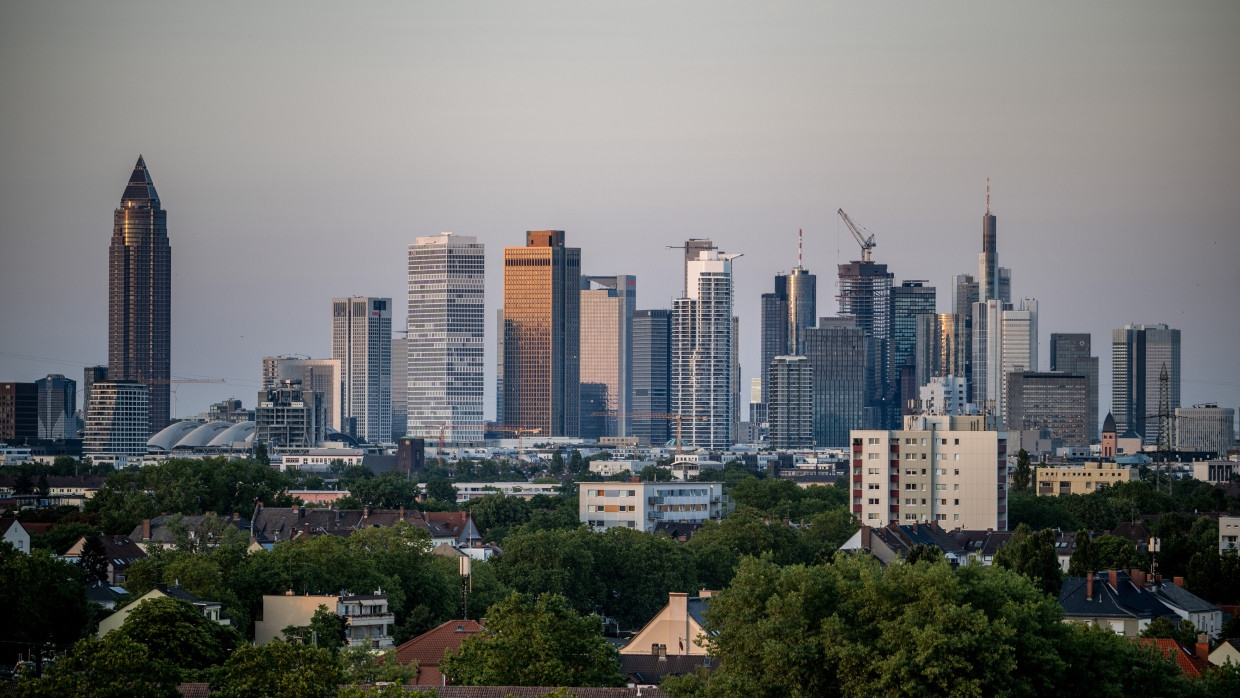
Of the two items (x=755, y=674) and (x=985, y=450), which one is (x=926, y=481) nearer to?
(x=985, y=450)

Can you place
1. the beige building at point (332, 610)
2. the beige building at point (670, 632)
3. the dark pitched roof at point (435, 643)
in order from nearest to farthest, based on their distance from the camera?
the dark pitched roof at point (435, 643) < the beige building at point (670, 632) < the beige building at point (332, 610)

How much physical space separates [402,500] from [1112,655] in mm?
122089

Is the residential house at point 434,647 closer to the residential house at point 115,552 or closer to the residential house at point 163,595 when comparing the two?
the residential house at point 163,595

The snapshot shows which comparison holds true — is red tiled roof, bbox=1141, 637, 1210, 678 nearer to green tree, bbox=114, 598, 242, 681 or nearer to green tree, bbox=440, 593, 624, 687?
green tree, bbox=440, 593, 624, 687

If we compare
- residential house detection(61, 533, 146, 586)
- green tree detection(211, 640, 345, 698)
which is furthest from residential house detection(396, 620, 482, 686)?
residential house detection(61, 533, 146, 586)

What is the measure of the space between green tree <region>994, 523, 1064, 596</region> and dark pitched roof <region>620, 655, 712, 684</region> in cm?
1880

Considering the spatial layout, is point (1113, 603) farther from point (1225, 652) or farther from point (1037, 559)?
point (1225, 652)

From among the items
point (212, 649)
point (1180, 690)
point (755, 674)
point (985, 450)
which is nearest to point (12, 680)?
point (212, 649)

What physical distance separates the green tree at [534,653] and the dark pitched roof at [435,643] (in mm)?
4726

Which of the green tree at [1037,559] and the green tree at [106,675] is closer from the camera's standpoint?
the green tree at [106,675]

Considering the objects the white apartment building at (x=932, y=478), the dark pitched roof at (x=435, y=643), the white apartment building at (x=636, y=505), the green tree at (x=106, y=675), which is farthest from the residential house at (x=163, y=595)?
the white apartment building at (x=932, y=478)

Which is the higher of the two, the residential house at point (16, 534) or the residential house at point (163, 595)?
the residential house at point (163, 595)

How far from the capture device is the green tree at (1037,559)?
282 ft

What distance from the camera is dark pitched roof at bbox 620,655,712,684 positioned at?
2522 inches
